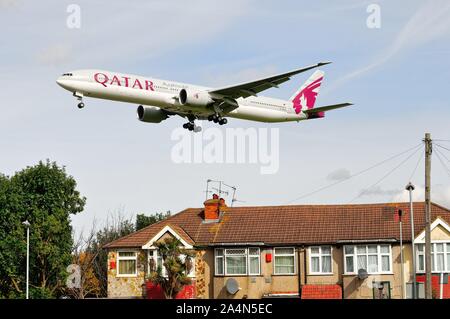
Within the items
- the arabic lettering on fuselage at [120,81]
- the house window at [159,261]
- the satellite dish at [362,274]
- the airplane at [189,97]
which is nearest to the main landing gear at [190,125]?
the airplane at [189,97]

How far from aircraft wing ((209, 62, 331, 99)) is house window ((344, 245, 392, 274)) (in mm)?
13418

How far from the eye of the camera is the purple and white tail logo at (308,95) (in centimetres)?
6378

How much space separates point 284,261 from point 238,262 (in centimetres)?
325

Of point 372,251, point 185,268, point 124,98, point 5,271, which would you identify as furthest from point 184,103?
point 5,271

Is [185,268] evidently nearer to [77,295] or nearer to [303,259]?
[303,259]

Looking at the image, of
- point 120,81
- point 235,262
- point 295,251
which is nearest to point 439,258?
point 295,251

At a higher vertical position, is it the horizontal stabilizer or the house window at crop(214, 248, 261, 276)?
the horizontal stabilizer

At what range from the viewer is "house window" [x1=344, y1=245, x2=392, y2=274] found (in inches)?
2200

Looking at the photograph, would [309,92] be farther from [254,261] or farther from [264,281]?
[264,281]

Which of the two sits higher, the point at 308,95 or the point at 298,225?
the point at 308,95

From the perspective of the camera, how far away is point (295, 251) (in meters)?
56.9

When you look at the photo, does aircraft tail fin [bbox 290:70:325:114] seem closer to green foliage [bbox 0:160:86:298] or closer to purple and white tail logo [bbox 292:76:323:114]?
purple and white tail logo [bbox 292:76:323:114]

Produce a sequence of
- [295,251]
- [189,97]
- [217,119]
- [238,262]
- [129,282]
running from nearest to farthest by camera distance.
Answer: [189,97]
[217,119]
[295,251]
[238,262]
[129,282]

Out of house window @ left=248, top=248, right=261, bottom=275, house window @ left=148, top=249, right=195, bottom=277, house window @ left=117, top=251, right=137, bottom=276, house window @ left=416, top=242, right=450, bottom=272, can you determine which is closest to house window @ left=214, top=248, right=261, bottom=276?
house window @ left=248, top=248, right=261, bottom=275
